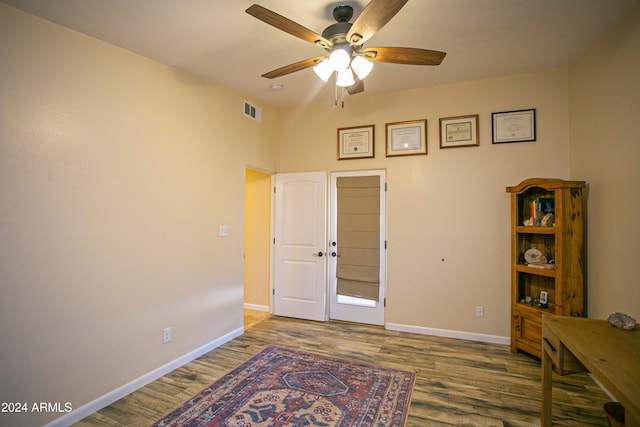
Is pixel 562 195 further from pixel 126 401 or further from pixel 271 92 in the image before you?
pixel 126 401

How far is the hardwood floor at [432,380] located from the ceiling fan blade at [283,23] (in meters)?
2.54

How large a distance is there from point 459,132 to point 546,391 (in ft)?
8.65

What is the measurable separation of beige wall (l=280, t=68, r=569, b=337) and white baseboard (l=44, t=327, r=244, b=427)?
7.20ft

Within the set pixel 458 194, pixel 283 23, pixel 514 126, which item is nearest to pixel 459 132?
pixel 514 126

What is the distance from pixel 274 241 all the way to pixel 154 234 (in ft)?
6.18

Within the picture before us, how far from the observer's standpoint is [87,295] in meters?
2.29

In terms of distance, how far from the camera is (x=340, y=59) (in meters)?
1.95

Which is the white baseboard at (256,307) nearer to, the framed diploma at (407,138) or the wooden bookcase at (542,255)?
the framed diploma at (407,138)

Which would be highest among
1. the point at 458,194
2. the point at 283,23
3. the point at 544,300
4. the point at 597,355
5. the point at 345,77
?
the point at 283,23

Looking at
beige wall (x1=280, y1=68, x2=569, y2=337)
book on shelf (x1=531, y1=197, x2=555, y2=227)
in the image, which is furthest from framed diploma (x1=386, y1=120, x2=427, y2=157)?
book on shelf (x1=531, y1=197, x2=555, y2=227)

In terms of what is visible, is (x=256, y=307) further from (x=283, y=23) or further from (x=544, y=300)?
(x=283, y=23)

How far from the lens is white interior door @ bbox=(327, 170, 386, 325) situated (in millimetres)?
3943

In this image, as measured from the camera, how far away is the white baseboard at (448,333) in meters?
3.44

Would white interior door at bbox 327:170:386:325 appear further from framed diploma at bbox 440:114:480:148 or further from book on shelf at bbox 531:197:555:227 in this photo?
book on shelf at bbox 531:197:555:227
